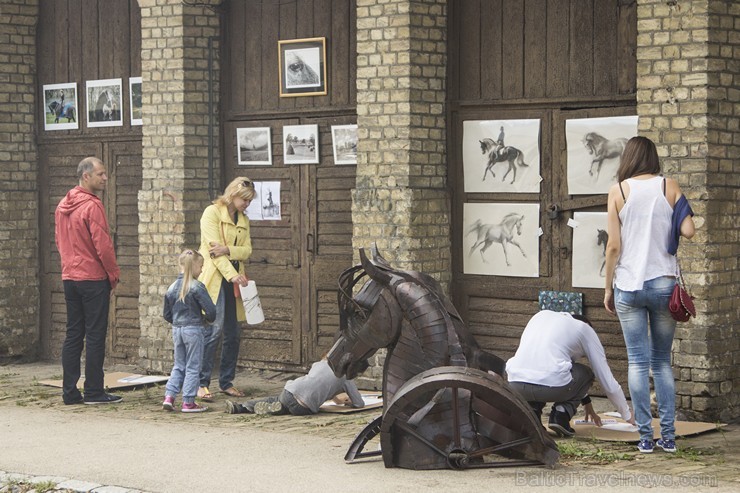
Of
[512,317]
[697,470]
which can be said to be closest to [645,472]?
[697,470]

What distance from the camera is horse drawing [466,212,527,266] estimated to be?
11.9m

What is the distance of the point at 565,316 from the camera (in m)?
9.25

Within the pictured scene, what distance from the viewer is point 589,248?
37.4ft

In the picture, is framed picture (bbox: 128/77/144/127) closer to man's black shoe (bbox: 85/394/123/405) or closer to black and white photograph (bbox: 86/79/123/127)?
black and white photograph (bbox: 86/79/123/127)

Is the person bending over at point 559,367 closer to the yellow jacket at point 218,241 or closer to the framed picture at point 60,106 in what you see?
the yellow jacket at point 218,241

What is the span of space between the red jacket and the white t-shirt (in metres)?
4.03

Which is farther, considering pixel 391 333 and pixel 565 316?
pixel 565 316

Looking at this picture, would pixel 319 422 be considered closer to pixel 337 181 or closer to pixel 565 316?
pixel 565 316

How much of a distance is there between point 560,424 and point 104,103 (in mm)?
7331

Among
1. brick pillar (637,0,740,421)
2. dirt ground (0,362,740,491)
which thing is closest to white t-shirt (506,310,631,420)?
dirt ground (0,362,740,491)

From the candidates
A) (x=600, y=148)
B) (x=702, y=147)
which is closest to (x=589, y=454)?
(x=702, y=147)

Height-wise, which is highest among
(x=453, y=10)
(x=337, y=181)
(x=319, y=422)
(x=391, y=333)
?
(x=453, y=10)

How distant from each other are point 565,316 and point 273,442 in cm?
214

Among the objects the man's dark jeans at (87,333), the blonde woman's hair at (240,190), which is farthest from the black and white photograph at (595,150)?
the man's dark jeans at (87,333)
